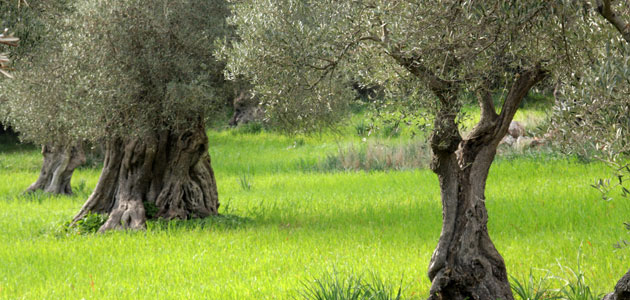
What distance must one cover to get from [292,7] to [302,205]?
8.76 metres

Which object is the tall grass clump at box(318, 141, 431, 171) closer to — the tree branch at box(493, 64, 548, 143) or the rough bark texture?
the tree branch at box(493, 64, 548, 143)

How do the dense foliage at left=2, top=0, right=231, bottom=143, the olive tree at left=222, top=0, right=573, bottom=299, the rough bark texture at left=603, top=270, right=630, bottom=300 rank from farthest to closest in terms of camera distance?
the dense foliage at left=2, top=0, right=231, bottom=143 < the olive tree at left=222, top=0, right=573, bottom=299 < the rough bark texture at left=603, top=270, right=630, bottom=300

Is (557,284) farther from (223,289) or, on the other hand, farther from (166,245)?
(166,245)

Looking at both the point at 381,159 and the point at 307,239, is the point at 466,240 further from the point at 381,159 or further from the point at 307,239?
the point at 381,159

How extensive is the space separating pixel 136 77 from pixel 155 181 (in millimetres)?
3003

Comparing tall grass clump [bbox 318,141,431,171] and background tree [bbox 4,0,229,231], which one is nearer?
background tree [bbox 4,0,229,231]

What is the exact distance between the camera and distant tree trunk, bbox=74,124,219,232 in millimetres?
15125

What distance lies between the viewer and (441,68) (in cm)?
793

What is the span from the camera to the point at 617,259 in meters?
10.6

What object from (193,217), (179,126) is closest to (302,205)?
Result: (193,217)

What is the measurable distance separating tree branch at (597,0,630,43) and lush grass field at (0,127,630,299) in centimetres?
386

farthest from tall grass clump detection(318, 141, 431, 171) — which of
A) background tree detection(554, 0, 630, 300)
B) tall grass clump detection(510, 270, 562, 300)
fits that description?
background tree detection(554, 0, 630, 300)

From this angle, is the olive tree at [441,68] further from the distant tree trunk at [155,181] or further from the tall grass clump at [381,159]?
the tall grass clump at [381,159]

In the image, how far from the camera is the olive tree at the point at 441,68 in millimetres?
7203
